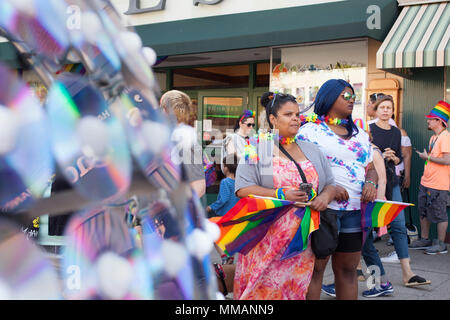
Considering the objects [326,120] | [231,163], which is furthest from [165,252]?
[231,163]

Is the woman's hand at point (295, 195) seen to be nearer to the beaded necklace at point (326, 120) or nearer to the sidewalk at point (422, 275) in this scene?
the beaded necklace at point (326, 120)

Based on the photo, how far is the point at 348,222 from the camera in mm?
3674

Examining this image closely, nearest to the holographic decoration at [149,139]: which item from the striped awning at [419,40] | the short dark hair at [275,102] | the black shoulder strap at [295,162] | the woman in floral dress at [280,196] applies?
the woman in floral dress at [280,196]

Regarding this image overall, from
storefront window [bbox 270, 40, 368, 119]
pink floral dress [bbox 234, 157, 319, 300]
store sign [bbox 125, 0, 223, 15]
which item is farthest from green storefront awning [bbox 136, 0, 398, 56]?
pink floral dress [bbox 234, 157, 319, 300]

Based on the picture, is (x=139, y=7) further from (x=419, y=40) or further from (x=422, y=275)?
(x=422, y=275)

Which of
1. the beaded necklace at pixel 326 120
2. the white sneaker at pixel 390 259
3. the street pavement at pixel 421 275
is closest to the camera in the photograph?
the beaded necklace at pixel 326 120

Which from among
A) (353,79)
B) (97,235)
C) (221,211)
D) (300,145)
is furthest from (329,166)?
(353,79)

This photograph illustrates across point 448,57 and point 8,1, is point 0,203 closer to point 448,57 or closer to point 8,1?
point 8,1

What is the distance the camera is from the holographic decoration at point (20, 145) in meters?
0.77

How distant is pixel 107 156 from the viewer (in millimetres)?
900

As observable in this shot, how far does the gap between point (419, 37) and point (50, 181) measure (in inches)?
306

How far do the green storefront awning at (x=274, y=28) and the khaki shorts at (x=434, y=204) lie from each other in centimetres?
251

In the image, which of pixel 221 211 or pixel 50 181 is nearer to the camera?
pixel 50 181
